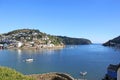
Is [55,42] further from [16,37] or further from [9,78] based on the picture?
[9,78]

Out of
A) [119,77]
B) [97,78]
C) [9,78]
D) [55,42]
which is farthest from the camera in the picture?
[55,42]

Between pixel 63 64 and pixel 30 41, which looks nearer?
pixel 63 64

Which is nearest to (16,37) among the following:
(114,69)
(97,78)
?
(97,78)

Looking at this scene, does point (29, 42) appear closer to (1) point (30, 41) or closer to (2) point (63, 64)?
(1) point (30, 41)

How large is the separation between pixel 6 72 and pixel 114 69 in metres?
24.7

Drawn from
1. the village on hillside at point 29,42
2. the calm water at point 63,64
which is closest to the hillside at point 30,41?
the village on hillside at point 29,42

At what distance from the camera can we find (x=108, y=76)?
113 ft

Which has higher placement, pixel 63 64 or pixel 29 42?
pixel 29 42

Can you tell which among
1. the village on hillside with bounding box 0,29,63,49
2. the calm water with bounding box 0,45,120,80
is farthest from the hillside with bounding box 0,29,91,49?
the calm water with bounding box 0,45,120,80

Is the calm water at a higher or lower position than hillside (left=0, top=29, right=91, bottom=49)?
lower

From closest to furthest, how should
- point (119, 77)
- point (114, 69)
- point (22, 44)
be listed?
1. point (119, 77)
2. point (114, 69)
3. point (22, 44)

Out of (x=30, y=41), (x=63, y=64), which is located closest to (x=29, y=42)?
(x=30, y=41)

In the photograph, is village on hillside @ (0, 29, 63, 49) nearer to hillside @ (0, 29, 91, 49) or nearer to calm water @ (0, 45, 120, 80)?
hillside @ (0, 29, 91, 49)

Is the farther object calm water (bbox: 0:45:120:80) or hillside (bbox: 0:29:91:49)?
hillside (bbox: 0:29:91:49)
